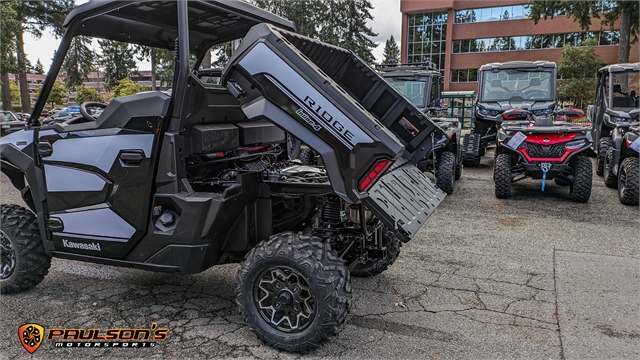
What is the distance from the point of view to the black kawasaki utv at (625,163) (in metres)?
7.37

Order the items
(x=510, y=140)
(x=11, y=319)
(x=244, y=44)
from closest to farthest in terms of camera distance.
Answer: (x=244, y=44) → (x=11, y=319) → (x=510, y=140)

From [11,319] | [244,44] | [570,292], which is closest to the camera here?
[244,44]

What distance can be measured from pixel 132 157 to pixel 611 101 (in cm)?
1164

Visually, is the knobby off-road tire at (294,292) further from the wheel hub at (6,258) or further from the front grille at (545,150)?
the front grille at (545,150)

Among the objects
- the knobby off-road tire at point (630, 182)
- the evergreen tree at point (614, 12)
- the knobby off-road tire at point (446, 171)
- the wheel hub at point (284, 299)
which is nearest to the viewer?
the wheel hub at point (284, 299)

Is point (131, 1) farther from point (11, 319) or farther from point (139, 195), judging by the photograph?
point (11, 319)

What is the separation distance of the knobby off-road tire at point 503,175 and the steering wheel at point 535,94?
4184 millimetres

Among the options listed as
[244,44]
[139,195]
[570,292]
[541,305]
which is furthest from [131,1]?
[570,292]

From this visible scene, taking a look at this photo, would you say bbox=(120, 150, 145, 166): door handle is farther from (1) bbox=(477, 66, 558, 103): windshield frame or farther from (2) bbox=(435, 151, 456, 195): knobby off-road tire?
(1) bbox=(477, 66, 558, 103): windshield frame

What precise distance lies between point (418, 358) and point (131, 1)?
3.16 metres

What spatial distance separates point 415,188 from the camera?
12.9ft

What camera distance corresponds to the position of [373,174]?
2861 mm

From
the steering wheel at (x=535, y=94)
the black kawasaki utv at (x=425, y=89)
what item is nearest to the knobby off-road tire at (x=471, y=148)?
the black kawasaki utv at (x=425, y=89)

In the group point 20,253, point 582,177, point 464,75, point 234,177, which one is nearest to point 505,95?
point 582,177
